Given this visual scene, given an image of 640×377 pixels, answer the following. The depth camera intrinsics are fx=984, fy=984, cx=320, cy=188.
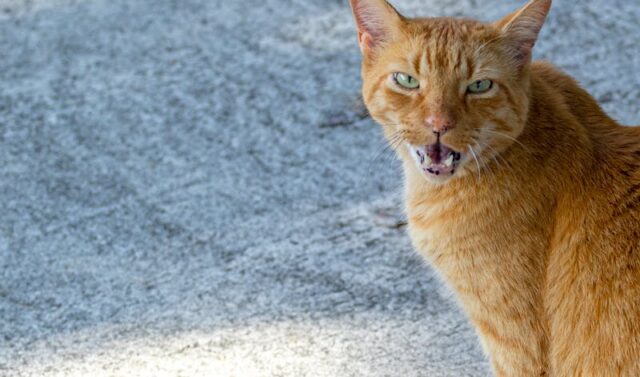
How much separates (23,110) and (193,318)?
1.81m

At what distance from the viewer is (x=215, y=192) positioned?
4301 millimetres

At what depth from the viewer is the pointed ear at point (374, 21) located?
2.88 meters

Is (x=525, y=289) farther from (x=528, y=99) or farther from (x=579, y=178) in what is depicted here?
(x=528, y=99)

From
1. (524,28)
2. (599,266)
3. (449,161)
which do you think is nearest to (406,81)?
(449,161)

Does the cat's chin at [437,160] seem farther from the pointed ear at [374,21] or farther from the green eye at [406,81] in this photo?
the pointed ear at [374,21]

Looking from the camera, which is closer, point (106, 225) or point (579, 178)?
point (579, 178)

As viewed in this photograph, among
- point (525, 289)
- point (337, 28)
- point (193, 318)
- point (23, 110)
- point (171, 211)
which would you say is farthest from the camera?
point (337, 28)

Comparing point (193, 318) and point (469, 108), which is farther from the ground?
point (469, 108)

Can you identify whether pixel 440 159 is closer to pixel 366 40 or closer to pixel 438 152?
pixel 438 152

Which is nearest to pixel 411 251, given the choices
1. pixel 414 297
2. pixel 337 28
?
pixel 414 297

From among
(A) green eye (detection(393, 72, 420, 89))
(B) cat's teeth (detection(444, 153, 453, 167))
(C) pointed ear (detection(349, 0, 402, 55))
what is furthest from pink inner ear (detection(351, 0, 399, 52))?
(B) cat's teeth (detection(444, 153, 453, 167))

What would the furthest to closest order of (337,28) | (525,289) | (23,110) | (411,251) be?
(337,28), (23,110), (411,251), (525,289)

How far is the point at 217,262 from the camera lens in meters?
3.88

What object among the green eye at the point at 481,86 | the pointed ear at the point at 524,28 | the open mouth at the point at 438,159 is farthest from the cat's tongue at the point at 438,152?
the pointed ear at the point at 524,28
